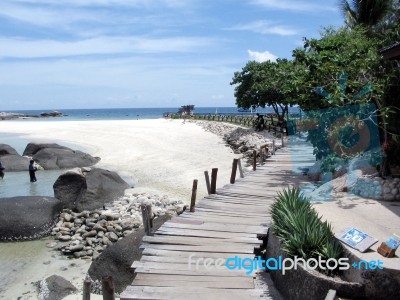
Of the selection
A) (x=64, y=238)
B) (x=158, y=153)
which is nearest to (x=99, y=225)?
(x=64, y=238)

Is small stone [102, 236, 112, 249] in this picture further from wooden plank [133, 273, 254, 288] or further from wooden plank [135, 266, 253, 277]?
wooden plank [133, 273, 254, 288]

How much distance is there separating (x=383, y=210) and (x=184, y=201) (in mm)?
12256

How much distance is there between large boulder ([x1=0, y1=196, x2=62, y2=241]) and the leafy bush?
1164 centimetres

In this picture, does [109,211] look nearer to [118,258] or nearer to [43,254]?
[43,254]

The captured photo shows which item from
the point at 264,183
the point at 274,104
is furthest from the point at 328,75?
the point at 274,104

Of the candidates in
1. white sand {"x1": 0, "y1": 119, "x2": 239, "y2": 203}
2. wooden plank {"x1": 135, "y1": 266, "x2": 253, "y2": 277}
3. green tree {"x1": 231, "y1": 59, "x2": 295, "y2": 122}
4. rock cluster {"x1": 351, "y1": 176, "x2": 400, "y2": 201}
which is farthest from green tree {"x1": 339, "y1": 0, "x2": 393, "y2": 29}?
wooden plank {"x1": 135, "y1": 266, "x2": 253, "y2": 277}

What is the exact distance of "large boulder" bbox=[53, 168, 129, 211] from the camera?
68.4 ft

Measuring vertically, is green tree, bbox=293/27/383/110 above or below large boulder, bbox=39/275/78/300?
above

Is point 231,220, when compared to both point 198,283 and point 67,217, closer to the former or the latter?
point 198,283

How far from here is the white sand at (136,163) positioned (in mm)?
13914

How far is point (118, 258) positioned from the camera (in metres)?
12.6

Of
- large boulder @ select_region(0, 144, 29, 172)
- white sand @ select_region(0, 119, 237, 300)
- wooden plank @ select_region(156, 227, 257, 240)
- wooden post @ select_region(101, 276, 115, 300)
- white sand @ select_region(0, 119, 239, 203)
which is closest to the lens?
wooden post @ select_region(101, 276, 115, 300)

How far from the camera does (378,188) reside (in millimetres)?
12953

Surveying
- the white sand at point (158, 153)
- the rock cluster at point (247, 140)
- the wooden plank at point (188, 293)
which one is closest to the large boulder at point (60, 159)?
the white sand at point (158, 153)
